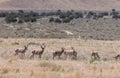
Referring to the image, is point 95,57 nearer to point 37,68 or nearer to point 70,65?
point 70,65

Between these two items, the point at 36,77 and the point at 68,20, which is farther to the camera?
the point at 68,20

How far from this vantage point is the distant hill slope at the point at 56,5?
167500 millimetres

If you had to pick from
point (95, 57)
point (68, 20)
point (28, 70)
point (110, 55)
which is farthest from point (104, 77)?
point (68, 20)

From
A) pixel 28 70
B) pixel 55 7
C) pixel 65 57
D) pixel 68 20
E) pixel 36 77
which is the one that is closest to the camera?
pixel 36 77

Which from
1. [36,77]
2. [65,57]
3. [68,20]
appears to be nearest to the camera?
[36,77]

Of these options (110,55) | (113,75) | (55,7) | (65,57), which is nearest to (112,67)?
(113,75)

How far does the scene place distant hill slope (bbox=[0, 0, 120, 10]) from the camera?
550 ft

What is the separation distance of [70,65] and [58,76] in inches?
175

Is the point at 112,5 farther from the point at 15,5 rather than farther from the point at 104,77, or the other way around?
the point at 104,77

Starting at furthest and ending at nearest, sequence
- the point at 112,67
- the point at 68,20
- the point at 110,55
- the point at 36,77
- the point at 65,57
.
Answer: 1. the point at 68,20
2. the point at 110,55
3. the point at 65,57
4. the point at 112,67
5. the point at 36,77

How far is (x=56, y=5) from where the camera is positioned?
169 meters

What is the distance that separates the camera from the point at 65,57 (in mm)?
28406

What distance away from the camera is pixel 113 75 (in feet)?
60.0

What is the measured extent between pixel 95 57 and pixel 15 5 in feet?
465
